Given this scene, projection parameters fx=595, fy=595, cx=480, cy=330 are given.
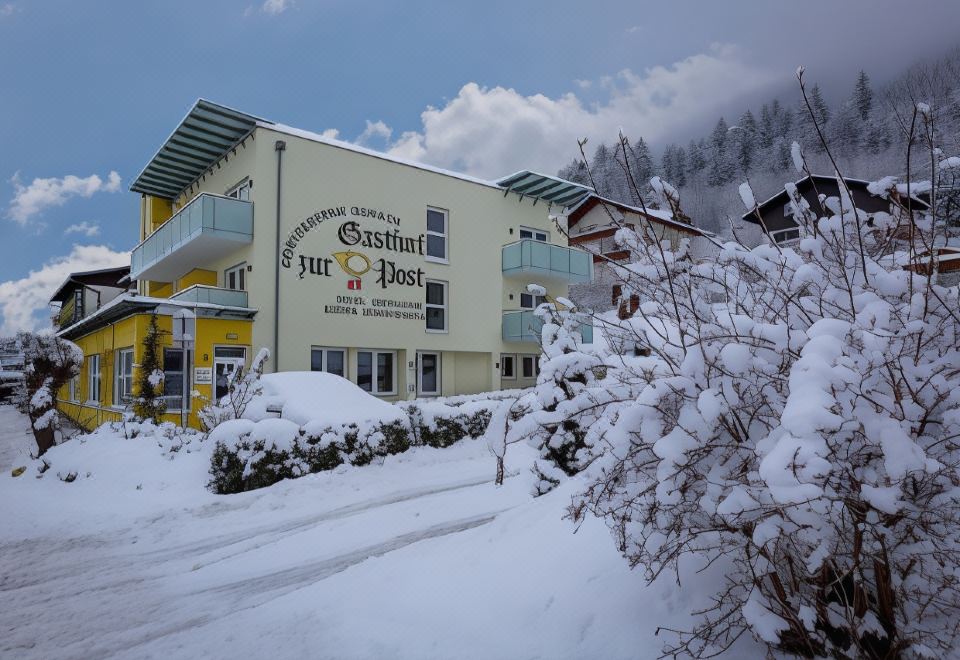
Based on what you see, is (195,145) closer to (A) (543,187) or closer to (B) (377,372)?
(B) (377,372)

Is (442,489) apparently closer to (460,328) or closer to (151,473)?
(151,473)

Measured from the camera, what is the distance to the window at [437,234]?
66.5 feet

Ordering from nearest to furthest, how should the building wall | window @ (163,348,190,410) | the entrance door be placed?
window @ (163,348,190,410) < the entrance door < the building wall

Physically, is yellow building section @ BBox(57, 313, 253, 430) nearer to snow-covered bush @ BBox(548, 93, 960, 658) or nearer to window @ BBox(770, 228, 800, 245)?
window @ BBox(770, 228, 800, 245)

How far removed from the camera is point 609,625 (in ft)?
10.5

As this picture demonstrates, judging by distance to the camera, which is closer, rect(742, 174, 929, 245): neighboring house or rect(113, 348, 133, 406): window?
rect(742, 174, 929, 245): neighboring house

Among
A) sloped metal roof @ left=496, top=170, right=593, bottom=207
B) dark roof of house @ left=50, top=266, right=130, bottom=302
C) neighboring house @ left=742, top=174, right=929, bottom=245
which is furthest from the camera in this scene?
dark roof of house @ left=50, top=266, right=130, bottom=302

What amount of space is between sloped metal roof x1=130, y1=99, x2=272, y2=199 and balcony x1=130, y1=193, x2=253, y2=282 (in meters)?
2.43

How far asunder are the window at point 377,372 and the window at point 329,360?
0.55 metres

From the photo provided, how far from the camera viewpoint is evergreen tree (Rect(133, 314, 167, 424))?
13758mm

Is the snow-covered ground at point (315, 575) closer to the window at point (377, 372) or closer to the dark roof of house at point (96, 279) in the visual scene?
the window at point (377, 372)

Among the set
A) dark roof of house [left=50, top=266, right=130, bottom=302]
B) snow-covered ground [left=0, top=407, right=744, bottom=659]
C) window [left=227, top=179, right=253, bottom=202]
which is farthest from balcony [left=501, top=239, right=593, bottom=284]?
dark roof of house [left=50, top=266, right=130, bottom=302]

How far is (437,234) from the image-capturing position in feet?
66.9

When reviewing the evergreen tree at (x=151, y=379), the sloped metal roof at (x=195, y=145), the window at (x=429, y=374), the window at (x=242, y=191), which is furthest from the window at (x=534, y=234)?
the evergreen tree at (x=151, y=379)
